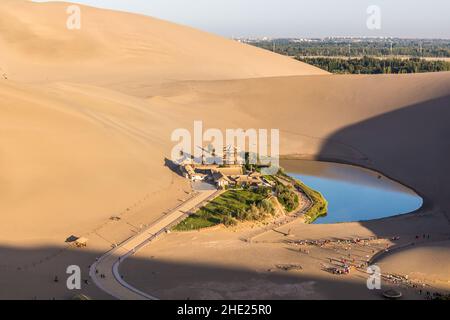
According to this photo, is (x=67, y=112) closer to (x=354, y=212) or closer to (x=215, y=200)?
(x=215, y=200)

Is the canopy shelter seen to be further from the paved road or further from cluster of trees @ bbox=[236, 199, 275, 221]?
cluster of trees @ bbox=[236, 199, 275, 221]

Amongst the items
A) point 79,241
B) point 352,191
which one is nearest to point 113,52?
point 352,191

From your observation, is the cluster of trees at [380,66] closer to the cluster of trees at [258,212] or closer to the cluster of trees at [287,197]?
the cluster of trees at [287,197]

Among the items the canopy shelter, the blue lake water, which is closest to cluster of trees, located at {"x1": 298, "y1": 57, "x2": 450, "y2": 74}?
the blue lake water

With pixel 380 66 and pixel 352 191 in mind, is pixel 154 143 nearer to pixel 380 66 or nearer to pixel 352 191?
pixel 352 191

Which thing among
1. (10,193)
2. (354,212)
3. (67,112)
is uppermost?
(67,112)
